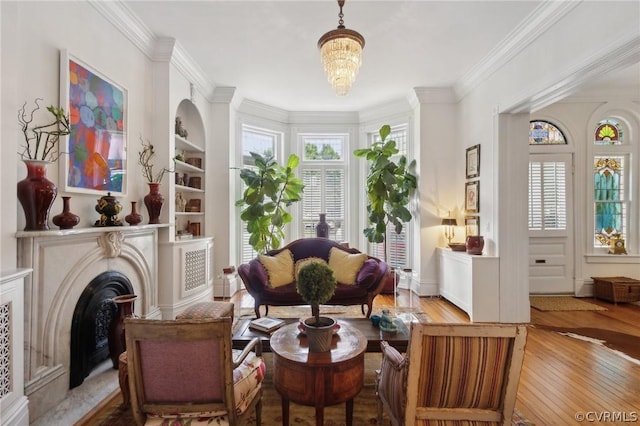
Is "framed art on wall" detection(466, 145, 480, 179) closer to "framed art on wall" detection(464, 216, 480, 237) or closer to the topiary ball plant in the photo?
"framed art on wall" detection(464, 216, 480, 237)

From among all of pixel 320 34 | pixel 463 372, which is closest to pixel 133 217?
pixel 320 34

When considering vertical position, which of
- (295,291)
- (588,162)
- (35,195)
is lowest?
(295,291)

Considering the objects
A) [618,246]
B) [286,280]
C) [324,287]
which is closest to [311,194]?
[286,280]

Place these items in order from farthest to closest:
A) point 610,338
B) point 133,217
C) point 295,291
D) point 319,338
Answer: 1. point 295,291
2. point 610,338
3. point 133,217
4. point 319,338

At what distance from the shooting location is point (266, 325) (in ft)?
8.52

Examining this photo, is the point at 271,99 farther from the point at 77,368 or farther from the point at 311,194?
the point at 77,368

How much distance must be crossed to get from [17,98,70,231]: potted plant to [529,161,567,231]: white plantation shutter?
6.12 metres

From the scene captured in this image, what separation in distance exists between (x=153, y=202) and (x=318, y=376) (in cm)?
269

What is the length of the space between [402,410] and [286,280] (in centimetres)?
259

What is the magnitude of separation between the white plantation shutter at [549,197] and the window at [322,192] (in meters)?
3.28

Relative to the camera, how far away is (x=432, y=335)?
1298mm

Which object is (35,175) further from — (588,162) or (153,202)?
(588,162)

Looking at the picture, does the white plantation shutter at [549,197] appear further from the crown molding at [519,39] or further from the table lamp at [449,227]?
the crown molding at [519,39]

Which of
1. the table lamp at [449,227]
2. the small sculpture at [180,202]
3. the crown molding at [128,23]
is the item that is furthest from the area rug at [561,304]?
the crown molding at [128,23]
